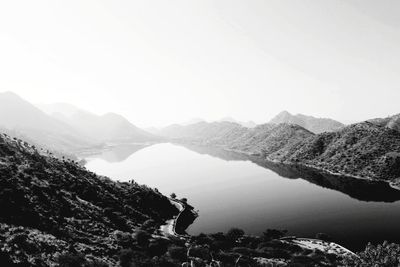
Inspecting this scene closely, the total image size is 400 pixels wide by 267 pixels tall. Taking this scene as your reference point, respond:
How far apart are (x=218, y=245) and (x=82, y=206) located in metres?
39.3

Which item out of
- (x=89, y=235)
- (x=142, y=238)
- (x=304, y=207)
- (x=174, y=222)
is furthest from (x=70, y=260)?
(x=304, y=207)

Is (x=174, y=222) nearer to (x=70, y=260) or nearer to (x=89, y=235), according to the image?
(x=89, y=235)

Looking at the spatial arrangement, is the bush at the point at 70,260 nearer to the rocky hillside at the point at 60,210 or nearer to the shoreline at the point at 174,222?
the rocky hillside at the point at 60,210

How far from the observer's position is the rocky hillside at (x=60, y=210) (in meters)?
53.9

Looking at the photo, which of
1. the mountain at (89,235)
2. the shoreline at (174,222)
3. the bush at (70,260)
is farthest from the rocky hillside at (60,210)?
the shoreline at (174,222)

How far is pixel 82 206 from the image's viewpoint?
8769cm

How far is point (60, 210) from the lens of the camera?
77188mm

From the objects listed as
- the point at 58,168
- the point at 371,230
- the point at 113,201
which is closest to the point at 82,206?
the point at 113,201

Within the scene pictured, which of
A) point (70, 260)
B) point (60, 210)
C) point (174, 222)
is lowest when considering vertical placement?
point (174, 222)

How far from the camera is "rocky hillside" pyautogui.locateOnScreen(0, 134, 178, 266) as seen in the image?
177 ft

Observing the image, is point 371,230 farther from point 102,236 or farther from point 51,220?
point 51,220

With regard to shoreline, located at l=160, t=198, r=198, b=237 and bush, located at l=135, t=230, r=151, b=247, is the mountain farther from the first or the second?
shoreline, located at l=160, t=198, r=198, b=237

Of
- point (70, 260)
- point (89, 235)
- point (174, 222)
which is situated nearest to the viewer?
point (70, 260)

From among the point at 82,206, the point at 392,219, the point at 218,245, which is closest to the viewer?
the point at 218,245
